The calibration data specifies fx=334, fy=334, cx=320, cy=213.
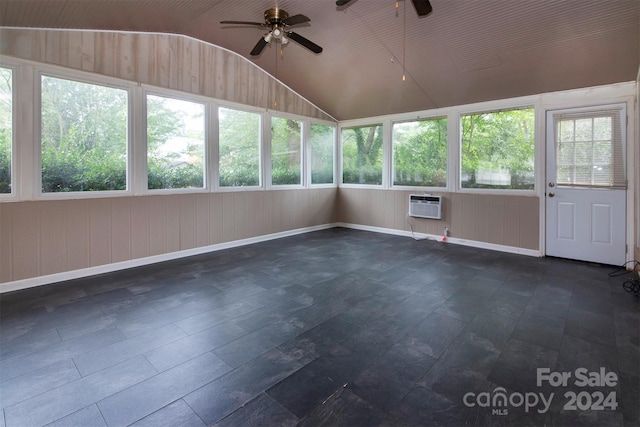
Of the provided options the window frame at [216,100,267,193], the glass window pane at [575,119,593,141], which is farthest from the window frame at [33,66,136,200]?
the glass window pane at [575,119,593,141]

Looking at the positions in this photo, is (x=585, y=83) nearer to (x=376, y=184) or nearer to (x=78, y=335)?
(x=376, y=184)

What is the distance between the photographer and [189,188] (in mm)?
5008

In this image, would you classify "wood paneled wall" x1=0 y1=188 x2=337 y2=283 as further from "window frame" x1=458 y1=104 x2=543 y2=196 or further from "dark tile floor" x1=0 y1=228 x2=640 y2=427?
"window frame" x1=458 y1=104 x2=543 y2=196

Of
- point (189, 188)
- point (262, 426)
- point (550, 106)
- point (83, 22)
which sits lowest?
point (262, 426)

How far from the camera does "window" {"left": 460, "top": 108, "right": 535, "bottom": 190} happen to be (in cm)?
502

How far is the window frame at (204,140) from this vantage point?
4402mm

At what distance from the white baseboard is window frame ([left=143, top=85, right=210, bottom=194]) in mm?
901

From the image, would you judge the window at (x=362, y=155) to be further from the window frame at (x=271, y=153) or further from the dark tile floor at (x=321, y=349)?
the dark tile floor at (x=321, y=349)

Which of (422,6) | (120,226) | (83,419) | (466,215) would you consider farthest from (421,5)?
(120,226)

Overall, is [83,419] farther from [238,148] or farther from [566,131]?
[566,131]

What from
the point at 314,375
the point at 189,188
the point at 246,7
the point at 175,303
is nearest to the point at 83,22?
the point at 246,7

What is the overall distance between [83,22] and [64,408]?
3776mm

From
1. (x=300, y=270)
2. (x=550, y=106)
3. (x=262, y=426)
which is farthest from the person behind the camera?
(x=550, y=106)

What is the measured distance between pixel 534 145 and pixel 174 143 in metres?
5.26
